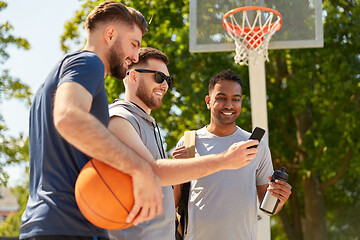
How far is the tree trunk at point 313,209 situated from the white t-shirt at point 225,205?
10.8 m

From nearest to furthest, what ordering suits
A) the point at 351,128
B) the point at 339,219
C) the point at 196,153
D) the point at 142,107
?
the point at 142,107, the point at 196,153, the point at 351,128, the point at 339,219

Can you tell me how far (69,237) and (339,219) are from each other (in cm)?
1633

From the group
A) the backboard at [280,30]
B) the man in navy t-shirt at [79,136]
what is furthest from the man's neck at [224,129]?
the backboard at [280,30]

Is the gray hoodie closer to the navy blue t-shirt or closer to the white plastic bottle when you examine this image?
the navy blue t-shirt

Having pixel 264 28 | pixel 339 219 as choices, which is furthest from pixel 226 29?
pixel 339 219

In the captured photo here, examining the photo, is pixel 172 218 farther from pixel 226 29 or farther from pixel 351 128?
pixel 351 128

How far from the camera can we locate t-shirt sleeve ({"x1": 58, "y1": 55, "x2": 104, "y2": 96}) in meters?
2.18

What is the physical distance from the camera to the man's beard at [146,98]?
127 inches

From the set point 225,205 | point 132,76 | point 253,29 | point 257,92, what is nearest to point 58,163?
point 132,76

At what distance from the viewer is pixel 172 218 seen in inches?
113

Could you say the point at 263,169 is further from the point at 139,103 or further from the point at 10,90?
the point at 10,90

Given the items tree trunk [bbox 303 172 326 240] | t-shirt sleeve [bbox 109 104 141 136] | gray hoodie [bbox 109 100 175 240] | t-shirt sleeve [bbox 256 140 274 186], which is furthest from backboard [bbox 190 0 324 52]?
tree trunk [bbox 303 172 326 240]

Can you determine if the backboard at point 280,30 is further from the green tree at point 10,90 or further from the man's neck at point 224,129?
the green tree at point 10,90

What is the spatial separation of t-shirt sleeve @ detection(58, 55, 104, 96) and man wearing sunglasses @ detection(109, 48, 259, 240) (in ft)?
1.33
